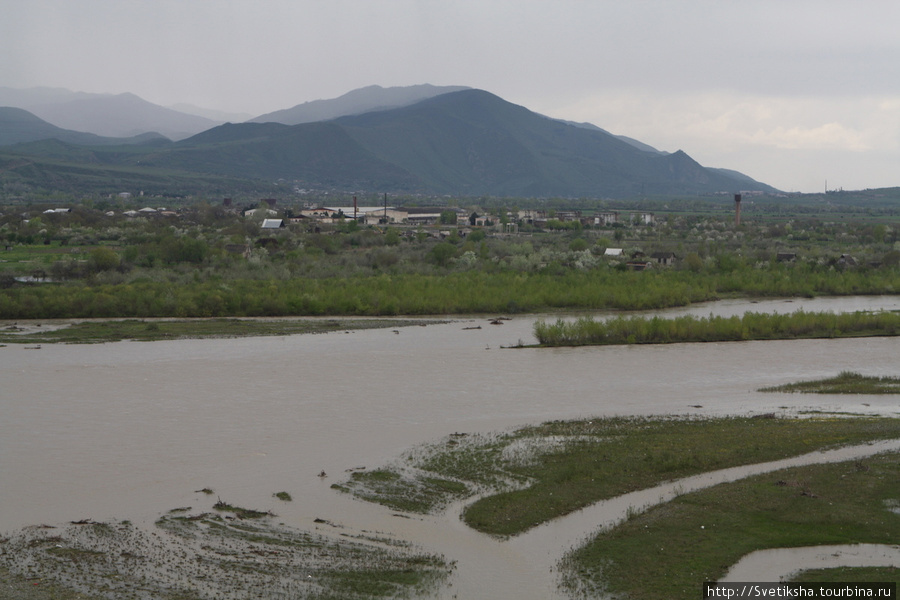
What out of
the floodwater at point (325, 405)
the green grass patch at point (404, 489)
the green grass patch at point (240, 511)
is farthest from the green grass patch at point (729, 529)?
the green grass patch at point (240, 511)

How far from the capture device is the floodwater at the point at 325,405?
11.4 m

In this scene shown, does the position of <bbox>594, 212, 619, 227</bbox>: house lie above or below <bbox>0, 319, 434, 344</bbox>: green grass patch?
above

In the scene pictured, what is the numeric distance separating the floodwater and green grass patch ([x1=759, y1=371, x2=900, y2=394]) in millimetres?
492

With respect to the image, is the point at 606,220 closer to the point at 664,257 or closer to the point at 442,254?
the point at 664,257

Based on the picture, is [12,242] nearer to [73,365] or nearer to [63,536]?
[73,365]

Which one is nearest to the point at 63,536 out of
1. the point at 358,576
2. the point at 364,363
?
the point at 358,576

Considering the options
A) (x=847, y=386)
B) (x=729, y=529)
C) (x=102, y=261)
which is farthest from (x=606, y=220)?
(x=729, y=529)

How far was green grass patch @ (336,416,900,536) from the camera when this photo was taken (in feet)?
37.8

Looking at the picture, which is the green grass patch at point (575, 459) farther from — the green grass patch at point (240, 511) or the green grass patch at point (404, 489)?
the green grass patch at point (240, 511)

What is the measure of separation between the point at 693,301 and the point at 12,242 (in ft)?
118

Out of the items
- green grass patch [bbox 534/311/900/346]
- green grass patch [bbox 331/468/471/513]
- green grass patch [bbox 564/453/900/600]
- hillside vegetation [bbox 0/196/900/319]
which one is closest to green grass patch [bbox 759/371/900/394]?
green grass patch [bbox 534/311/900/346]

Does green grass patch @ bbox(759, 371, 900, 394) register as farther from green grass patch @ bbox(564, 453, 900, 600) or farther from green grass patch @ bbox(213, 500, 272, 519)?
green grass patch @ bbox(213, 500, 272, 519)

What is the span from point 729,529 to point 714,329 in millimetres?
16246

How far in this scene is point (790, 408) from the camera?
55.9 feet
